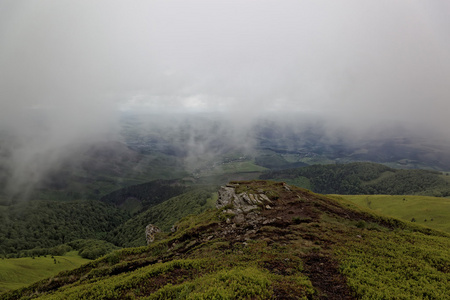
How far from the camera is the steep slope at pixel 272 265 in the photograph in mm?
14391

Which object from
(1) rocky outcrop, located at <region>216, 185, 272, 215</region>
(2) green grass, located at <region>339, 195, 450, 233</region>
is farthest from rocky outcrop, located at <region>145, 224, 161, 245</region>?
(2) green grass, located at <region>339, 195, 450, 233</region>

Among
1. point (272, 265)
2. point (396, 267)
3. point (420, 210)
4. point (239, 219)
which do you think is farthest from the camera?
point (420, 210)

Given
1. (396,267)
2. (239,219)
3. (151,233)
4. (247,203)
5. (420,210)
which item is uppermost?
(396,267)

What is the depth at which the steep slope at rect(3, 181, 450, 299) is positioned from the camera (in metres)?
14.4

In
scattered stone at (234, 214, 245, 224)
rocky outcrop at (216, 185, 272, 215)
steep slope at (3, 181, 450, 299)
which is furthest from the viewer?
rocky outcrop at (216, 185, 272, 215)

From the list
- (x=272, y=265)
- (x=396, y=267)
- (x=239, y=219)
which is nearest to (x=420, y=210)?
(x=396, y=267)

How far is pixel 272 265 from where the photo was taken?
1853 centimetres

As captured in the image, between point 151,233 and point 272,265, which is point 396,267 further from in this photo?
point 151,233

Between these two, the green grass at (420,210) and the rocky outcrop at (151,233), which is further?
the green grass at (420,210)

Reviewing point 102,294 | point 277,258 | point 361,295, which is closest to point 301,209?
point 277,258

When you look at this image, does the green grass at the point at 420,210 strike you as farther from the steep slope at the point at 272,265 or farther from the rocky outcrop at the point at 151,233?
the rocky outcrop at the point at 151,233

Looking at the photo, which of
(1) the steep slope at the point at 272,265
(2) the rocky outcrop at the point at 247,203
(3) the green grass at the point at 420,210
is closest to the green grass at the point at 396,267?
(1) the steep slope at the point at 272,265

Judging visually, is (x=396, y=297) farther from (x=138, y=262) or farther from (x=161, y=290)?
(x=138, y=262)

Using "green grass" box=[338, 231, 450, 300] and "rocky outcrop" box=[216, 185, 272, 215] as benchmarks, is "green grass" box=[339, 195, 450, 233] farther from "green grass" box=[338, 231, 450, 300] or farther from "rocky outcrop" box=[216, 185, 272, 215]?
"green grass" box=[338, 231, 450, 300]
